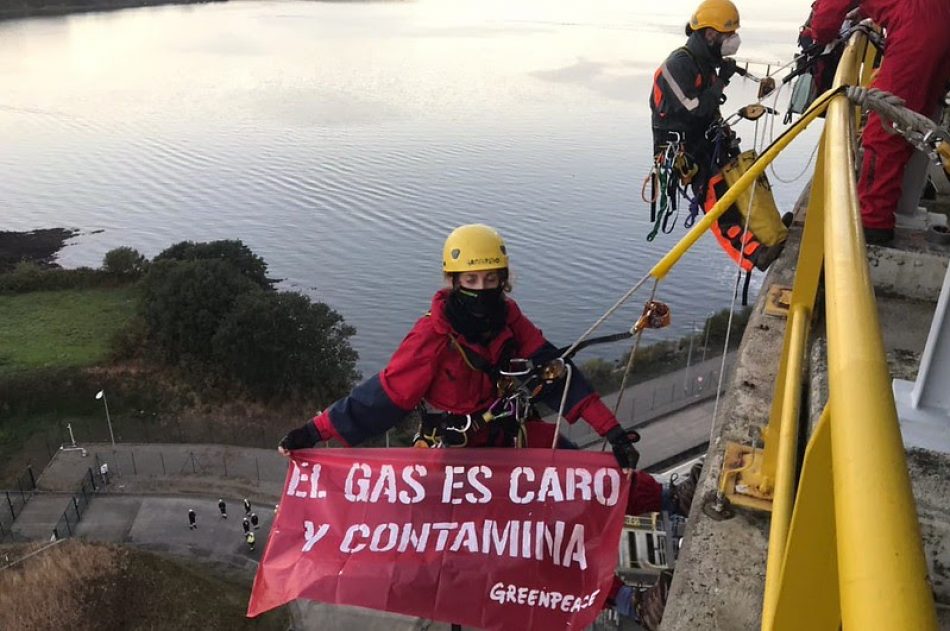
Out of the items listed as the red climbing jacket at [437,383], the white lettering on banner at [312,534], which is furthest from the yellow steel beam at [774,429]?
the white lettering on banner at [312,534]

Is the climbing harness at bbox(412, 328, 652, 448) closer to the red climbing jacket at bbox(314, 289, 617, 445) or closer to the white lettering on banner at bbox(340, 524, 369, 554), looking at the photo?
the red climbing jacket at bbox(314, 289, 617, 445)

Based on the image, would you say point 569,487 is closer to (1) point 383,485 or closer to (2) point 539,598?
(2) point 539,598

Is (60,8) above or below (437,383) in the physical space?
above

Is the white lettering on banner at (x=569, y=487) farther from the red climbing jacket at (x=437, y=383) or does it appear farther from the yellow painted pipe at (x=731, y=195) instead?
the yellow painted pipe at (x=731, y=195)

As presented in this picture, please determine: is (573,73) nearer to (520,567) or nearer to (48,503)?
(48,503)

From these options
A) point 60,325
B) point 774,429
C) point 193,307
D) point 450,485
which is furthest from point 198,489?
point 774,429

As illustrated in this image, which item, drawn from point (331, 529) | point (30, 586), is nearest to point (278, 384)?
point (30, 586)
